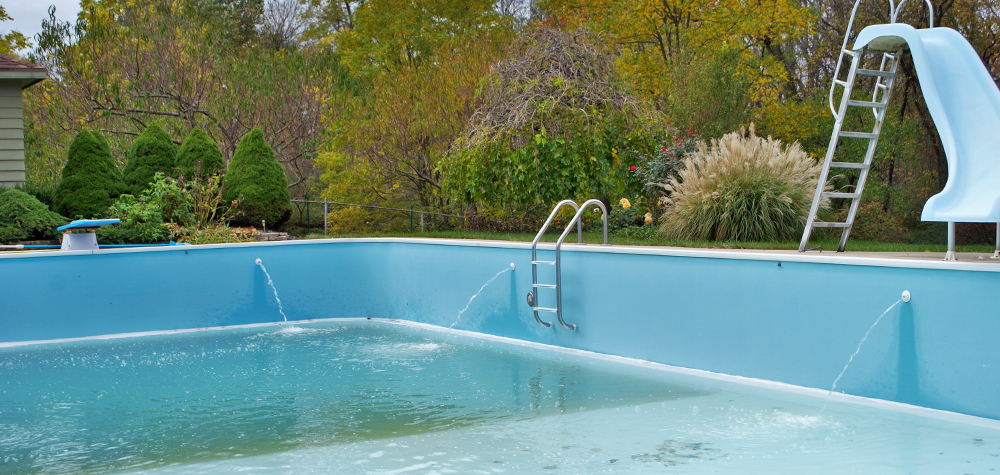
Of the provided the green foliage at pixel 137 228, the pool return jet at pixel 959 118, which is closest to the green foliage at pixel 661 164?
the pool return jet at pixel 959 118

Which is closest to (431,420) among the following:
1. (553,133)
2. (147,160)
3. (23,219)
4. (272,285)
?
(272,285)

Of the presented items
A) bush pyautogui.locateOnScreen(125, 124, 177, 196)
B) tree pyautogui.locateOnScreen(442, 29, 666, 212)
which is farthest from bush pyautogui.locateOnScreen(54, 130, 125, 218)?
tree pyautogui.locateOnScreen(442, 29, 666, 212)

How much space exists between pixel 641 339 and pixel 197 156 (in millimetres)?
8298

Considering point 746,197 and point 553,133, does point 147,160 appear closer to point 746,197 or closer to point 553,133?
point 553,133

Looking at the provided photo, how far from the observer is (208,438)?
3809mm

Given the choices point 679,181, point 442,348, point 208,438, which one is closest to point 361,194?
point 679,181

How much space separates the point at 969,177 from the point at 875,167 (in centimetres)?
1130

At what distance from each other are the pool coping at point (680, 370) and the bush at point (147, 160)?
4.49m

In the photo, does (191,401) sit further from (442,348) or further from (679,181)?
(679,181)

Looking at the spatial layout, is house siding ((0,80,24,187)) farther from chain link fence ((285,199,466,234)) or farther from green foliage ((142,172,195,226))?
chain link fence ((285,199,466,234))

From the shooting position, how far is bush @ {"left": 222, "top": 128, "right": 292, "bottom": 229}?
11.0 m

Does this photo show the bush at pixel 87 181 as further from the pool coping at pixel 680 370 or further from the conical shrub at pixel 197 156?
the pool coping at pixel 680 370

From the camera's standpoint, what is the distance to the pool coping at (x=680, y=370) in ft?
12.5

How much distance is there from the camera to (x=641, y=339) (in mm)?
5395
